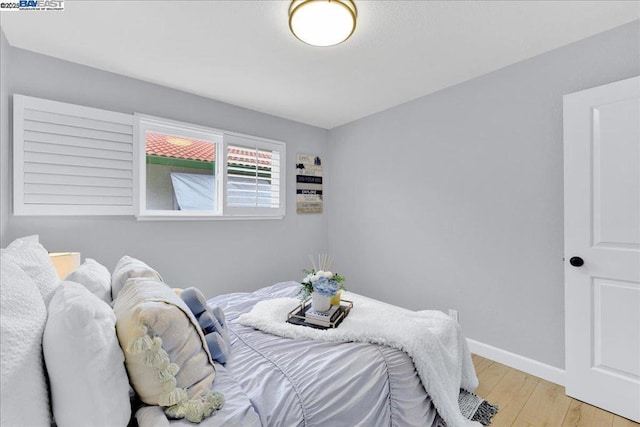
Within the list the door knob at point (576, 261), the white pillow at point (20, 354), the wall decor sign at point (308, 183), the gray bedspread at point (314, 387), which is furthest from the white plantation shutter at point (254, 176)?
the door knob at point (576, 261)

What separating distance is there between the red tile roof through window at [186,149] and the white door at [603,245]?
291cm

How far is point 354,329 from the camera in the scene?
61.2 inches

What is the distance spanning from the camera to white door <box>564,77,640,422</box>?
1.75 meters

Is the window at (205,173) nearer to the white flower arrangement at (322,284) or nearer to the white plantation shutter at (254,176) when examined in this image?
the white plantation shutter at (254,176)

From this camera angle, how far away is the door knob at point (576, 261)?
1.92 metres

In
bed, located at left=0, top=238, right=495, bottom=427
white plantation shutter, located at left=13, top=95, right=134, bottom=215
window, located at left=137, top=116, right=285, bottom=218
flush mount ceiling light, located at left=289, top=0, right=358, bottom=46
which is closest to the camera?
bed, located at left=0, top=238, right=495, bottom=427

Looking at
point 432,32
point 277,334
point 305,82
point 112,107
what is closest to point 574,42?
point 432,32

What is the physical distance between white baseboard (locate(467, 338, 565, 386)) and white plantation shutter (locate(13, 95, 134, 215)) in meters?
3.31

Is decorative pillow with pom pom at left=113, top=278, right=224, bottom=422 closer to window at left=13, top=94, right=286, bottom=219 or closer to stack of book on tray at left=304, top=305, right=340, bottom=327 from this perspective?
stack of book on tray at left=304, top=305, right=340, bottom=327

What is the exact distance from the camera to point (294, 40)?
2.00m

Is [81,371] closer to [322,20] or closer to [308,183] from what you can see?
[322,20]

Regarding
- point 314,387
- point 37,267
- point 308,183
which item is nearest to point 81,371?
point 37,267

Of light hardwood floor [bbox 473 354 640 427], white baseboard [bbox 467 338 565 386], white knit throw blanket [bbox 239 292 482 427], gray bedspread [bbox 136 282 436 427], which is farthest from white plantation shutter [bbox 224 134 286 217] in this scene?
light hardwood floor [bbox 473 354 640 427]

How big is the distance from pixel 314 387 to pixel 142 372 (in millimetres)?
644
